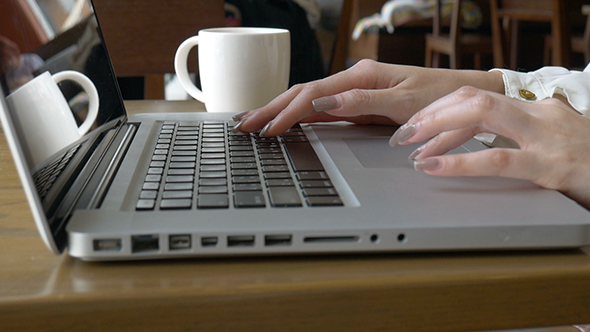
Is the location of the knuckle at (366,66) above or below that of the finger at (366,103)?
above

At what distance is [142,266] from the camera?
0.99 feet

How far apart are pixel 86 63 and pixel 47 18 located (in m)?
0.07

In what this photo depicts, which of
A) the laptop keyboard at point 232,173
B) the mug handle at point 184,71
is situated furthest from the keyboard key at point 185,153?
the mug handle at point 184,71

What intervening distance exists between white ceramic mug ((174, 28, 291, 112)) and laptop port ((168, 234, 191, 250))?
440mm

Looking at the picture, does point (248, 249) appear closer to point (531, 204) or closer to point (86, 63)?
point (531, 204)

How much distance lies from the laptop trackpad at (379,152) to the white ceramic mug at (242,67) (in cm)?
23

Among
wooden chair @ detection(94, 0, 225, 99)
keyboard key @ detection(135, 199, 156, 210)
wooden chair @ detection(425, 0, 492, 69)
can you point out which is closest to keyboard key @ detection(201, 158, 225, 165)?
keyboard key @ detection(135, 199, 156, 210)

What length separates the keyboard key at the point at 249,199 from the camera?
329 millimetres

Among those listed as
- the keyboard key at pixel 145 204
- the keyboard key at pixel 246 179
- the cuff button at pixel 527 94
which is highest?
the keyboard key at pixel 145 204

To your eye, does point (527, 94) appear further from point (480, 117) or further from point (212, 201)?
point (212, 201)

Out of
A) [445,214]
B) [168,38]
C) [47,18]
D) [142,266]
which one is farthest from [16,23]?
[168,38]

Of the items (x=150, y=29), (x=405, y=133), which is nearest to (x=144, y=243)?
(x=405, y=133)

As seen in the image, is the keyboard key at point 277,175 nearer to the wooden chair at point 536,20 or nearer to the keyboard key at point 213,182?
the keyboard key at point 213,182

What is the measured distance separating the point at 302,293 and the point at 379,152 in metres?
0.22
